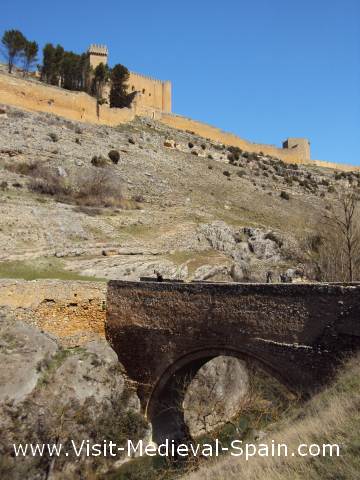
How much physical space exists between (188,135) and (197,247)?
33.4 metres

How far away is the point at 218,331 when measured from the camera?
42.5ft

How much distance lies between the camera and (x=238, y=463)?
25.9ft

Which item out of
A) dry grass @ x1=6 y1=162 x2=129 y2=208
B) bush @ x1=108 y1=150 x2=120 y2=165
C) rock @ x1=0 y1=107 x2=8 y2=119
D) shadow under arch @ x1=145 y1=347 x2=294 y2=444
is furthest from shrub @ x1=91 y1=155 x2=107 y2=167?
shadow under arch @ x1=145 y1=347 x2=294 y2=444

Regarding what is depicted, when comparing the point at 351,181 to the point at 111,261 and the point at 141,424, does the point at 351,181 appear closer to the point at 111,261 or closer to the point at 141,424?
the point at 111,261

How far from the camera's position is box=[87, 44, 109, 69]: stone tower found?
56594mm

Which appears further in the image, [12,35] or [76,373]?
[12,35]

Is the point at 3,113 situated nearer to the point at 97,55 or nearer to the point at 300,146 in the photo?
the point at 97,55

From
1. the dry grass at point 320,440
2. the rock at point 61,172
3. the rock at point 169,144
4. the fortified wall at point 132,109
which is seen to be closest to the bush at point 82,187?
the rock at point 61,172

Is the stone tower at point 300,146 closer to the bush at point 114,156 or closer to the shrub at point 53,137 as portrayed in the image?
the bush at point 114,156

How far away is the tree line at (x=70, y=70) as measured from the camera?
49500 millimetres

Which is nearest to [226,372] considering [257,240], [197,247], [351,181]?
[197,247]

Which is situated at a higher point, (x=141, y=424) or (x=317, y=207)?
(x=317, y=207)

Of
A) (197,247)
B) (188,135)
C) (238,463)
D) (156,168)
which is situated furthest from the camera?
(188,135)

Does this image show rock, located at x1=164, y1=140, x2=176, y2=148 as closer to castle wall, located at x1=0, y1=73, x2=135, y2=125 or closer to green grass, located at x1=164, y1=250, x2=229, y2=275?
castle wall, located at x1=0, y1=73, x2=135, y2=125
